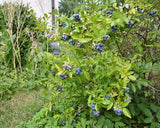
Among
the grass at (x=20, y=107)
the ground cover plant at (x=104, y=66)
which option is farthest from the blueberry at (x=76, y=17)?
the grass at (x=20, y=107)

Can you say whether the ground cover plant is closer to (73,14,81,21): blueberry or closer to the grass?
(73,14,81,21): blueberry

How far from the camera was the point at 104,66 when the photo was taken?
1287 mm

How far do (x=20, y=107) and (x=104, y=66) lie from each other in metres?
1.58

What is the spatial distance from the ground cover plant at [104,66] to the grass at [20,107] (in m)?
0.27

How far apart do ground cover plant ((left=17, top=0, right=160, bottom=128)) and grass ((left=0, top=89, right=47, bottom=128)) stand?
0.90 feet

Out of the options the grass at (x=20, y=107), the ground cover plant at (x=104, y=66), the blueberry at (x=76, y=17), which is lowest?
the grass at (x=20, y=107)

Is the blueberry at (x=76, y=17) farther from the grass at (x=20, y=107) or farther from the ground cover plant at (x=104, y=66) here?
the grass at (x=20, y=107)

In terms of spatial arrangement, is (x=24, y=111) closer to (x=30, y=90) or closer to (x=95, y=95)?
(x=30, y=90)

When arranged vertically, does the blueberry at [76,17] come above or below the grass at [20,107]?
above

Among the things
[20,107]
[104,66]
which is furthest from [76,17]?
[20,107]

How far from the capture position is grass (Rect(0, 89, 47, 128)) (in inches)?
82.5

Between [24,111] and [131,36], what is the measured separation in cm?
160

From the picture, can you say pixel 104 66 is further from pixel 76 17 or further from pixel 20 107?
pixel 20 107

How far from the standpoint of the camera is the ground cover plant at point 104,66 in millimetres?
1204
